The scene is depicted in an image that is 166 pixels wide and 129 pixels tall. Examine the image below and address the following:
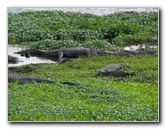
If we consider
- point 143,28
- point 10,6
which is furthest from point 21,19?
point 143,28

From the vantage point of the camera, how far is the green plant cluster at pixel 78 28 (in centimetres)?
518

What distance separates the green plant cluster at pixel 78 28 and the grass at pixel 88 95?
0.18 metres

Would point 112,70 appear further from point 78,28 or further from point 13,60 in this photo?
point 13,60

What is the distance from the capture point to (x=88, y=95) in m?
5.08

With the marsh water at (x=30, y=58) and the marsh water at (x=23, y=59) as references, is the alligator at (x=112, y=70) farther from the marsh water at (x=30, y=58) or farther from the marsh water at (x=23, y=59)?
the marsh water at (x=23, y=59)

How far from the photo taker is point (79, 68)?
519 centimetres

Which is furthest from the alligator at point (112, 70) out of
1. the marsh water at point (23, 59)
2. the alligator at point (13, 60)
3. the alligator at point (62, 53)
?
the alligator at point (13, 60)

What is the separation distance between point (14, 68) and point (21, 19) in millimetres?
430

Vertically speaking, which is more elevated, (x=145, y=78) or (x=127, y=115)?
(x=145, y=78)

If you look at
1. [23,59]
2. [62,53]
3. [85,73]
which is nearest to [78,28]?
[62,53]

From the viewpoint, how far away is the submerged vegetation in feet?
16.4

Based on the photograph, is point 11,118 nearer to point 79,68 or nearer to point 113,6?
point 79,68

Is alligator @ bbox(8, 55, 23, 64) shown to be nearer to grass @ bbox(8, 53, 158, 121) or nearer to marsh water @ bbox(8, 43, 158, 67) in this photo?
marsh water @ bbox(8, 43, 158, 67)

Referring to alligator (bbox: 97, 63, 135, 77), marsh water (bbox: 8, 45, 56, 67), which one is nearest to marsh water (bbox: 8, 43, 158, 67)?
marsh water (bbox: 8, 45, 56, 67)
